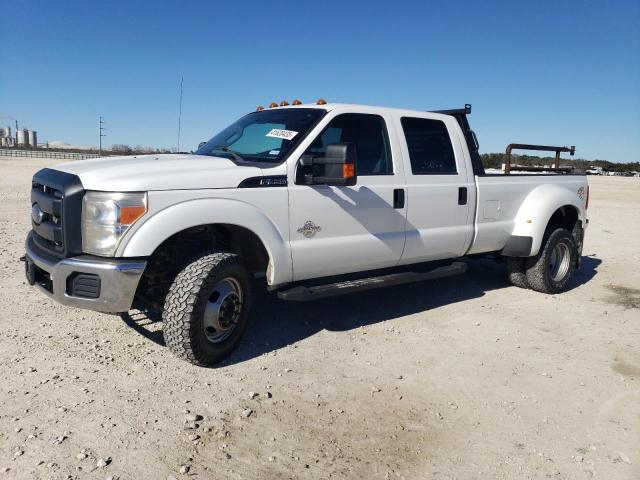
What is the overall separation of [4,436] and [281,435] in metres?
1.52

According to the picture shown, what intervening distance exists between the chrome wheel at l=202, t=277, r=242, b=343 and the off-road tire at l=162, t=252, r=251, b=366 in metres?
0.07

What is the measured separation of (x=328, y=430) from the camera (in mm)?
3184

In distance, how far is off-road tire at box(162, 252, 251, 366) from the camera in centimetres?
373

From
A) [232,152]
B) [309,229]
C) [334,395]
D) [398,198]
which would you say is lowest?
[334,395]

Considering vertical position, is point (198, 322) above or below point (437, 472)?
above

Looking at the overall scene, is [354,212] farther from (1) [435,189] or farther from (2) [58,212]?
(2) [58,212]

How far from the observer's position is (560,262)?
662 cm

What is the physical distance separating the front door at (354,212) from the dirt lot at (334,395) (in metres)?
0.71

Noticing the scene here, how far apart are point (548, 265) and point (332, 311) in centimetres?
278

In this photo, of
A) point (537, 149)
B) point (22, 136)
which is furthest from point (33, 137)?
point (537, 149)

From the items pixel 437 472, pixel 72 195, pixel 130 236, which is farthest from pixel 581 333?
pixel 72 195

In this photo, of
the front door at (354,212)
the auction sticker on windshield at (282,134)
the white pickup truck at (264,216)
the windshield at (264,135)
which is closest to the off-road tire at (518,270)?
the white pickup truck at (264,216)

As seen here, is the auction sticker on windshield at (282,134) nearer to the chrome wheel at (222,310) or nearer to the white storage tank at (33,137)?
the chrome wheel at (222,310)

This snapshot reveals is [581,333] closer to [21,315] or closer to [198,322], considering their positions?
[198,322]
